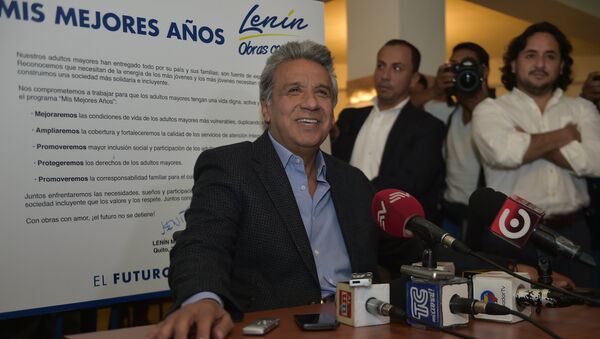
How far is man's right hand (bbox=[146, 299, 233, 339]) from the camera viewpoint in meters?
1.14

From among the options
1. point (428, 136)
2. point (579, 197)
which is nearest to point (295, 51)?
point (428, 136)

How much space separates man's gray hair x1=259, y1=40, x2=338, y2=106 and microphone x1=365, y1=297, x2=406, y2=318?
1.06m

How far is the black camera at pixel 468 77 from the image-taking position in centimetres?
346

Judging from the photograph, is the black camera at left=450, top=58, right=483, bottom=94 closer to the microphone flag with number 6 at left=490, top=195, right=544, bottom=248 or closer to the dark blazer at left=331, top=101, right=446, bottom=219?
the dark blazer at left=331, top=101, right=446, bottom=219

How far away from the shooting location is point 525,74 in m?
3.09

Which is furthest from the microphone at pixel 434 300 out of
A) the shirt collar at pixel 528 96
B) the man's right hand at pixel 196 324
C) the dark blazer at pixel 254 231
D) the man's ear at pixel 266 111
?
the shirt collar at pixel 528 96

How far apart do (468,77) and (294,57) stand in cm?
169

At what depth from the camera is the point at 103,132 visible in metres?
2.35

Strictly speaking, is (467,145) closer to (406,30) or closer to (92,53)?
(406,30)

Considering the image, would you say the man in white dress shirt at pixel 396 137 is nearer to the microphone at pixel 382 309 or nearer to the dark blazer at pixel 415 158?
the dark blazer at pixel 415 158

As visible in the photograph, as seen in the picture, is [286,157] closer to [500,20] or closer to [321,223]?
[321,223]

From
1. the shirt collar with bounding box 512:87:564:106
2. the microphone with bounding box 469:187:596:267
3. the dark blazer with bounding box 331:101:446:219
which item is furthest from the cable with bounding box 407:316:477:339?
the shirt collar with bounding box 512:87:564:106

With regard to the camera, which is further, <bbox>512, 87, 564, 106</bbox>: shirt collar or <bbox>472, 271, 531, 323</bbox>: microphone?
<bbox>512, 87, 564, 106</bbox>: shirt collar
